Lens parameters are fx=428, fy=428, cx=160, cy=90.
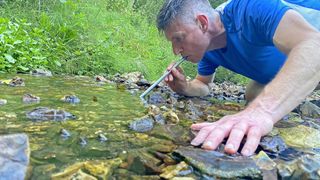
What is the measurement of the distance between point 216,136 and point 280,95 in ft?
1.42

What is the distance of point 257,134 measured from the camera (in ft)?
Answer: 5.65

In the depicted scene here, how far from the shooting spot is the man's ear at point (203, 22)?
2848mm

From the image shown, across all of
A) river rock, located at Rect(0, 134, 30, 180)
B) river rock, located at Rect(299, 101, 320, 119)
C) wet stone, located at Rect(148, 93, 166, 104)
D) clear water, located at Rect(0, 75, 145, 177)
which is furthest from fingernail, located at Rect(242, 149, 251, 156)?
river rock, located at Rect(299, 101, 320, 119)

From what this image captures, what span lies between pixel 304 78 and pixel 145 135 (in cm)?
78

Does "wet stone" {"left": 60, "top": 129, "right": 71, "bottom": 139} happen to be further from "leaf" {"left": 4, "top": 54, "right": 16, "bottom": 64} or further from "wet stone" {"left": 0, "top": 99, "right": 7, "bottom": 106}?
"leaf" {"left": 4, "top": 54, "right": 16, "bottom": 64}

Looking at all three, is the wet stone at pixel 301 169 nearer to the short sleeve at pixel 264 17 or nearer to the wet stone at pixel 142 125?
the wet stone at pixel 142 125

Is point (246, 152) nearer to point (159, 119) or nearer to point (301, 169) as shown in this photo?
point (301, 169)

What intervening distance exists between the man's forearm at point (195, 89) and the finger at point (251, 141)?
213 cm

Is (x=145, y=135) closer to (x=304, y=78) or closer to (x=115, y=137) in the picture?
(x=115, y=137)

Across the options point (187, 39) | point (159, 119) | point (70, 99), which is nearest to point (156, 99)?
point (187, 39)

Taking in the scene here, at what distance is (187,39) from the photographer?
9.55ft

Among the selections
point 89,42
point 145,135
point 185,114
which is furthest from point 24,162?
point 89,42

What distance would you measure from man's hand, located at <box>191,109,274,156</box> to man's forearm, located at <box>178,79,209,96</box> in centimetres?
203

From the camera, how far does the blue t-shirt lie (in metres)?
2.38
